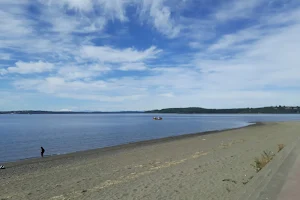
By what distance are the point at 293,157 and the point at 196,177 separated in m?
3.73

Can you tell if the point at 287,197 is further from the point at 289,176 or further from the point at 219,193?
the point at 219,193

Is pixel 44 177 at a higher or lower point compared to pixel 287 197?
lower

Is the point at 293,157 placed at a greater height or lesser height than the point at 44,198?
greater

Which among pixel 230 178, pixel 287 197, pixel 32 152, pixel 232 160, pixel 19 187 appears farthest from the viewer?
pixel 32 152

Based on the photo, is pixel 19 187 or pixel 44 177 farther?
pixel 44 177

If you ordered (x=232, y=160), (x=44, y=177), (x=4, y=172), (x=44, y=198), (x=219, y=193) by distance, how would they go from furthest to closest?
1. (x=4, y=172)
2. (x=232, y=160)
3. (x=44, y=177)
4. (x=44, y=198)
5. (x=219, y=193)

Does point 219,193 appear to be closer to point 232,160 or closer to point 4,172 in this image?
point 232,160

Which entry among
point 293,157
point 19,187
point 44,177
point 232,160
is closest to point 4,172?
point 44,177

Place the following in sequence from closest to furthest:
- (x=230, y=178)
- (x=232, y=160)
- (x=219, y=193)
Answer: (x=219, y=193)
(x=230, y=178)
(x=232, y=160)

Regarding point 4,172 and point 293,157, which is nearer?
point 293,157

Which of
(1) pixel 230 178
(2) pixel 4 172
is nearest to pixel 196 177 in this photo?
(1) pixel 230 178

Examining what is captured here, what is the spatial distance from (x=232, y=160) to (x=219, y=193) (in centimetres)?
665

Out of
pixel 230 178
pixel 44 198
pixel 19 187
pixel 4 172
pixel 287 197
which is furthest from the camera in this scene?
pixel 4 172

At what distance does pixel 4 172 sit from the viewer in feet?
54.3
